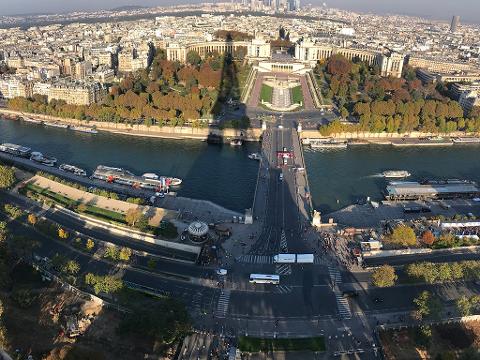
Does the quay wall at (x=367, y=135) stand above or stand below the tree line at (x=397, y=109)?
below

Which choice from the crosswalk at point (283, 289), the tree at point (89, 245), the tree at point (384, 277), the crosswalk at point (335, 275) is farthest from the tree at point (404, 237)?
the tree at point (89, 245)

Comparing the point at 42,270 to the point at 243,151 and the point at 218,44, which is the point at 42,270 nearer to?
the point at 243,151

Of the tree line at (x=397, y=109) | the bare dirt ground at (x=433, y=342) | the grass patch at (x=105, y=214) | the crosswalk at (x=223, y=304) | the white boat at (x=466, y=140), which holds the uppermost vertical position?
the tree line at (x=397, y=109)

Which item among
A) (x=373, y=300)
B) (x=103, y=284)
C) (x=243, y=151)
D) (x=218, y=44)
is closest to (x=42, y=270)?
(x=103, y=284)

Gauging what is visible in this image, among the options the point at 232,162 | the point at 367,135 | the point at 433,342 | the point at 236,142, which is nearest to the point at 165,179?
the point at 232,162

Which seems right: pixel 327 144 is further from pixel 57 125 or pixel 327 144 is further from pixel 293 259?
pixel 57 125

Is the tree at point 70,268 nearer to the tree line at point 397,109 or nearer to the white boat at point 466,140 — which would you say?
the tree line at point 397,109
